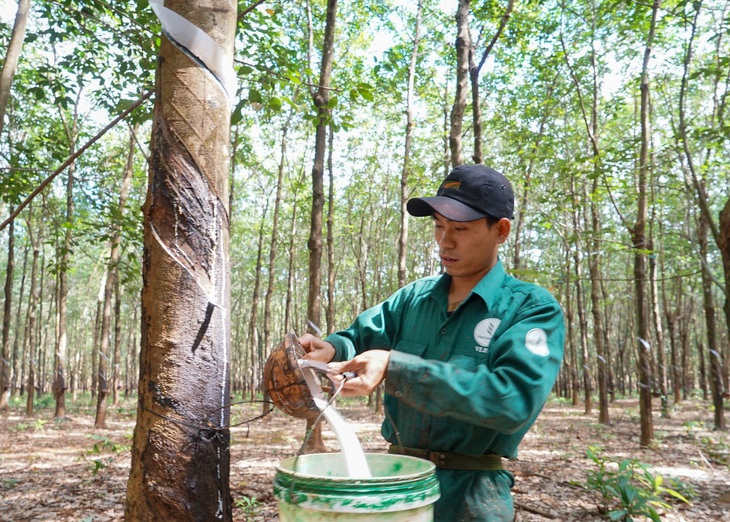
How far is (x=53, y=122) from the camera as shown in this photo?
12773 millimetres

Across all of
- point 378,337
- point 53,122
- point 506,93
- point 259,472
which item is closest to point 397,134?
point 506,93

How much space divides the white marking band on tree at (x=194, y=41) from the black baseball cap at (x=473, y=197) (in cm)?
76

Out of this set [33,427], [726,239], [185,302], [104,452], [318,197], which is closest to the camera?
[185,302]

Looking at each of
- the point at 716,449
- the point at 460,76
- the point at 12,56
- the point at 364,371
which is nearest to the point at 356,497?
the point at 364,371

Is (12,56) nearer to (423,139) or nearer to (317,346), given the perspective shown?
(317,346)

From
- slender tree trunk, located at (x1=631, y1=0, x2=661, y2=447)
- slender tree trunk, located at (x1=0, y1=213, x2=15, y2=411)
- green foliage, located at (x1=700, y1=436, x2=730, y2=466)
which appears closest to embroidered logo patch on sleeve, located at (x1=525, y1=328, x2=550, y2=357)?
slender tree trunk, located at (x1=631, y1=0, x2=661, y2=447)

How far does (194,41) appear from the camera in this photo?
1.72 m

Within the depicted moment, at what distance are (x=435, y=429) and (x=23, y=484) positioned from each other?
6.29m

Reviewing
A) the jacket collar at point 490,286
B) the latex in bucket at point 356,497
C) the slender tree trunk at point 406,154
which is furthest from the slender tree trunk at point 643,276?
the latex in bucket at point 356,497

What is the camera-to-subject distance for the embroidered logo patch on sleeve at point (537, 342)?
1484mm

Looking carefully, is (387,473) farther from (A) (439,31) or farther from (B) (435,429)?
(A) (439,31)

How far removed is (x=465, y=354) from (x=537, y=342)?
276mm

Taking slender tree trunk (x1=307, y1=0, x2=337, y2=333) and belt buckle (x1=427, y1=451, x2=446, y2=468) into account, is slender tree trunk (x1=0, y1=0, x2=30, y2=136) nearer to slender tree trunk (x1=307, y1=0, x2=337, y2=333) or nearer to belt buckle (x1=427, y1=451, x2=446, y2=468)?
slender tree trunk (x1=307, y1=0, x2=337, y2=333)

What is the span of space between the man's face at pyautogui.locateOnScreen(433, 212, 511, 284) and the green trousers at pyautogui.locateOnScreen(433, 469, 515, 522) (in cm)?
63
